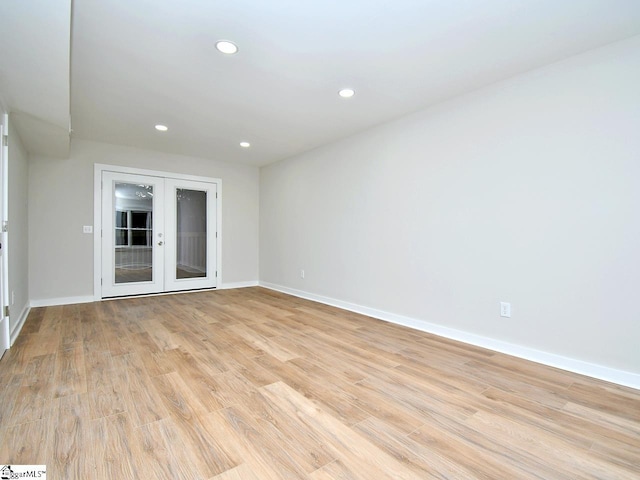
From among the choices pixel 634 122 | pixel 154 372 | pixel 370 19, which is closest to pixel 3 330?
pixel 154 372

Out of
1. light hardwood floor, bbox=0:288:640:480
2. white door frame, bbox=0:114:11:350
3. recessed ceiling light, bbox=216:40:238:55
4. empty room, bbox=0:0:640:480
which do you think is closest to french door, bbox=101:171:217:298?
empty room, bbox=0:0:640:480

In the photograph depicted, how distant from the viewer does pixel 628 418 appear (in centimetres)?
178

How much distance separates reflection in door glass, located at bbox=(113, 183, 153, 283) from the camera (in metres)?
4.99

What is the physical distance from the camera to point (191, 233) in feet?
18.7

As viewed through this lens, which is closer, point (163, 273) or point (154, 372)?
point (154, 372)

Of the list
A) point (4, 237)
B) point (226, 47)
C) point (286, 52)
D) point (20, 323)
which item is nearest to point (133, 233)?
point (20, 323)

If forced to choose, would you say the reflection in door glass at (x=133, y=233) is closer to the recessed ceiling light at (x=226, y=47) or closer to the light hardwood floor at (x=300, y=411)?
the light hardwood floor at (x=300, y=411)

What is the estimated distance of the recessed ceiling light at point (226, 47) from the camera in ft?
7.57

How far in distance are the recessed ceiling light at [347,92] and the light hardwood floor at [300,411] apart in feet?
7.98

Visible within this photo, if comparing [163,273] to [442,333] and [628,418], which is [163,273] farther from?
[628,418]

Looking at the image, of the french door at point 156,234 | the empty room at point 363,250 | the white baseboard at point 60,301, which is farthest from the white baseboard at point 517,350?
the white baseboard at point 60,301

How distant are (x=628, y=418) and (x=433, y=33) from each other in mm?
2667

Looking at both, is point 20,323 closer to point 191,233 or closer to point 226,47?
point 191,233

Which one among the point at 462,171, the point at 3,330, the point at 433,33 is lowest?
the point at 3,330
